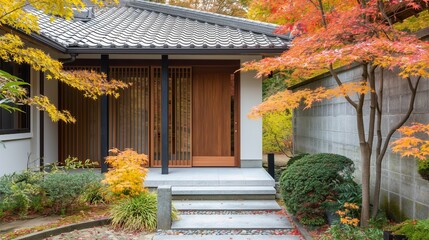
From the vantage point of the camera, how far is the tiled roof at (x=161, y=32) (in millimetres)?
7738

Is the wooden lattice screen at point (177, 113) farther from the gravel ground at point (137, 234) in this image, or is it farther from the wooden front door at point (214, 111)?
the gravel ground at point (137, 234)

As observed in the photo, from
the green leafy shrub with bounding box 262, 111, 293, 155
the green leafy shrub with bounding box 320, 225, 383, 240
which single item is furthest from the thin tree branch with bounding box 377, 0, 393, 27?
the green leafy shrub with bounding box 262, 111, 293, 155

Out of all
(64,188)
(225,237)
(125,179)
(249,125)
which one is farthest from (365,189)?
(64,188)

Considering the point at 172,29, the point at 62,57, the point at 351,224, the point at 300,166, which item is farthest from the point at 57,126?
the point at 351,224

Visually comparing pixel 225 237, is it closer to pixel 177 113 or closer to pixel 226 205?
pixel 226 205

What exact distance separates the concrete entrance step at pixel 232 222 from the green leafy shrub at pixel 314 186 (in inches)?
17.9

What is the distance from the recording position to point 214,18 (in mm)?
10477

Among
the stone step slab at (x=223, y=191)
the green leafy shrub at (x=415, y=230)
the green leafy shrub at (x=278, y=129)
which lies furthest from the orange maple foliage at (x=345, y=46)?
the green leafy shrub at (x=278, y=129)

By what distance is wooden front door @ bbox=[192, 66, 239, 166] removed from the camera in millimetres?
9273

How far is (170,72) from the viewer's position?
30.3 ft

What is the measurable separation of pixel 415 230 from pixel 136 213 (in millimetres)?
3941

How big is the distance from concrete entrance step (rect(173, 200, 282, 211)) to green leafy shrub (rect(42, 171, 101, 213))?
5.47 ft

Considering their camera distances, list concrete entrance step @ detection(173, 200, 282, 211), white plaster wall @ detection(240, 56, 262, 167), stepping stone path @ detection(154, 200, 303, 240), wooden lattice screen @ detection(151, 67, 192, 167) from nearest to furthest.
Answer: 1. stepping stone path @ detection(154, 200, 303, 240)
2. concrete entrance step @ detection(173, 200, 282, 211)
3. white plaster wall @ detection(240, 56, 262, 167)
4. wooden lattice screen @ detection(151, 67, 192, 167)

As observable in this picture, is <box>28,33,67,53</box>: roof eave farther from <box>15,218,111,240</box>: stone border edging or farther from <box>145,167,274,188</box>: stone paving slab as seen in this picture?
<box>15,218,111,240</box>: stone border edging
